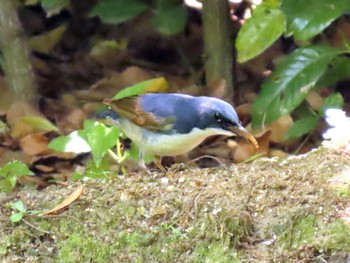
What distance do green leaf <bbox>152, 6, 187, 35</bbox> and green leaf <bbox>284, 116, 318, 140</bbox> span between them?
1034mm

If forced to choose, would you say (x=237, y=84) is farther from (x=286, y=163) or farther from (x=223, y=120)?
(x=286, y=163)

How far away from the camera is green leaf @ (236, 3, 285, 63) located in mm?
4754

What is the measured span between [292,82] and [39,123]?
1.59 metres

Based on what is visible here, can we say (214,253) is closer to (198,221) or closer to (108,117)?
(198,221)

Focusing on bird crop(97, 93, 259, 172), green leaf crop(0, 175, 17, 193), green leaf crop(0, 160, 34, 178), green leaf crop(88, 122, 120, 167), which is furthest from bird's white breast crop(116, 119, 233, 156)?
green leaf crop(0, 175, 17, 193)

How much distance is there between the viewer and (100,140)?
4.39m

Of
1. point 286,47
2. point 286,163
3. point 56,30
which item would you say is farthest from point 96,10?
point 286,163

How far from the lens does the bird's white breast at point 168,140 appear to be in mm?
4008

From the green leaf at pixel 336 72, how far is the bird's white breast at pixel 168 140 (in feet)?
4.45

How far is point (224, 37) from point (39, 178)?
1.45m

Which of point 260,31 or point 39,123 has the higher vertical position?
point 260,31

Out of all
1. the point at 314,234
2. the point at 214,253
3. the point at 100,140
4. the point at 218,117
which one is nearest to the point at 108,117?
the point at 100,140

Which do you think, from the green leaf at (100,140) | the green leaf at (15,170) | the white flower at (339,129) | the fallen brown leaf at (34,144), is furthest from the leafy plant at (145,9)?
the white flower at (339,129)

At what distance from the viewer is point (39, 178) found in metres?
5.00
